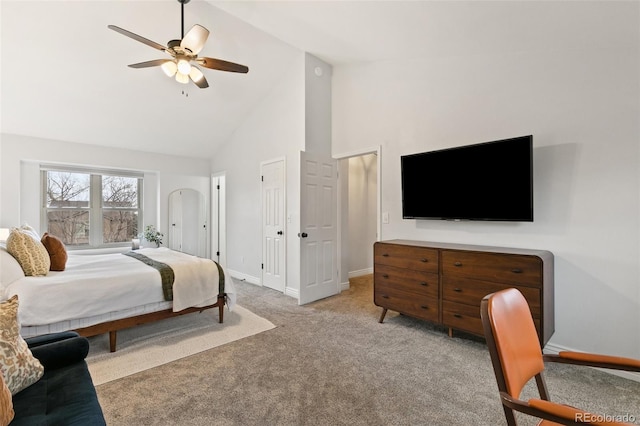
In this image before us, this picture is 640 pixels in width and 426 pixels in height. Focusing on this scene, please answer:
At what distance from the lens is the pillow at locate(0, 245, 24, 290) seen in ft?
7.30

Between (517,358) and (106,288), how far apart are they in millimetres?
2902

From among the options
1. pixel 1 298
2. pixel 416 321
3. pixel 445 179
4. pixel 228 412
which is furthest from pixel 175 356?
pixel 445 179

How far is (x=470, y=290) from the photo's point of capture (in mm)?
2561

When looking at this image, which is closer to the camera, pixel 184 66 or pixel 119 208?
pixel 184 66

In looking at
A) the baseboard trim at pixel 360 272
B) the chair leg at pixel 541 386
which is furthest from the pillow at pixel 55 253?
the baseboard trim at pixel 360 272

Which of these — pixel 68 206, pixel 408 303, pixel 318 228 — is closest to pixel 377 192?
pixel 318 228

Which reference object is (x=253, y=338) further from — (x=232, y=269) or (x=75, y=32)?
(x=75, y=32)

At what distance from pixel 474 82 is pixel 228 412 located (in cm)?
351

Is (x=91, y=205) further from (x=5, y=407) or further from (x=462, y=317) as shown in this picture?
(x=462, y=317)

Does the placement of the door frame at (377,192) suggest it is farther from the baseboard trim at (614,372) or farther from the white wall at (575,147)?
the baseboard trim at (614,372)

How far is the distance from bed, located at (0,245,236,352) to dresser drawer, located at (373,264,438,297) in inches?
65.4

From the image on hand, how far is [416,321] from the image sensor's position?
130 inches

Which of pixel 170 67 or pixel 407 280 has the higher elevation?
pixel 170 67

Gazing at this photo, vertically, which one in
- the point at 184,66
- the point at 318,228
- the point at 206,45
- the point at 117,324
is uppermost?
the point at 206,45
